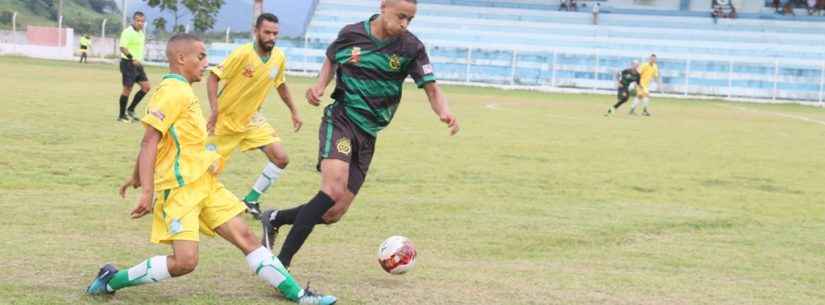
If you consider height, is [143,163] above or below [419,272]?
above

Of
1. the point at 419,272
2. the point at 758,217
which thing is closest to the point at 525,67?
the point at 758,217

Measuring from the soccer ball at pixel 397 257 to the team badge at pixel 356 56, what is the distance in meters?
1.15

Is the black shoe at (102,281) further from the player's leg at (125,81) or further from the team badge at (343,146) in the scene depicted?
the player's leg at (125,81)

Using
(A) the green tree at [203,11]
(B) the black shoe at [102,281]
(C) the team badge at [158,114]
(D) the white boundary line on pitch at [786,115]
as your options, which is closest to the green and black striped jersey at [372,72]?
(C) the team badge at [158,114]

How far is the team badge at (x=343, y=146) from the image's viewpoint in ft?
23.7

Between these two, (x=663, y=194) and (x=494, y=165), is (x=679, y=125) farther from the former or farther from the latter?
(x=663, y=194)

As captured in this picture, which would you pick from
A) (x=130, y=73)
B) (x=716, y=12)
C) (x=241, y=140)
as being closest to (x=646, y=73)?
(x=130, y=73)

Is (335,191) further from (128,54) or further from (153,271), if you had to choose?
(128,54)

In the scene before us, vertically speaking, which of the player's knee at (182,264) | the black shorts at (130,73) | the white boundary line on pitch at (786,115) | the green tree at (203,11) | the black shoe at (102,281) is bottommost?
the white boundary line on pitch at (786,115)

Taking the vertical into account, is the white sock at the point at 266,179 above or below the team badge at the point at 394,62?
below

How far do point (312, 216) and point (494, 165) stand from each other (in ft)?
27.4

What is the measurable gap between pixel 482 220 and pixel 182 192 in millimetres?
4502

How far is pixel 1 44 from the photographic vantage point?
189 feet

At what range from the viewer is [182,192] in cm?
602
